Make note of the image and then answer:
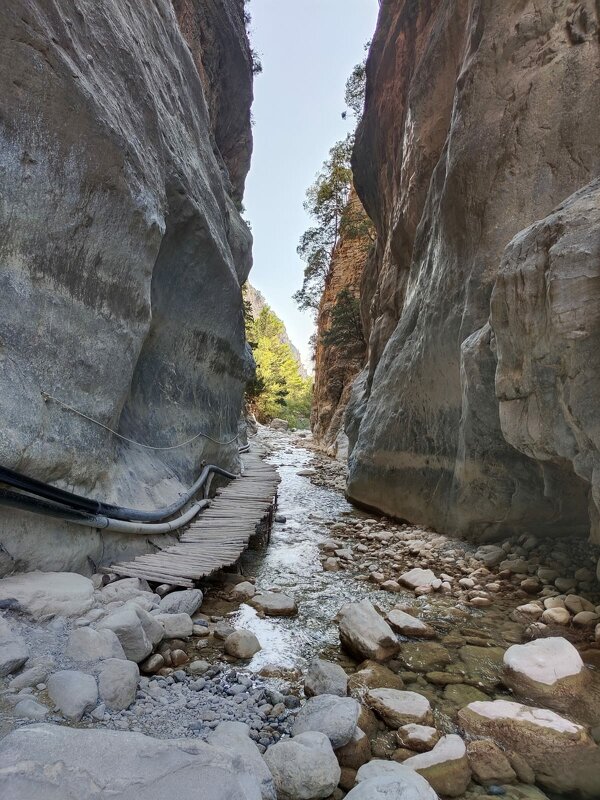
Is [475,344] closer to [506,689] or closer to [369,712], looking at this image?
[506,689]

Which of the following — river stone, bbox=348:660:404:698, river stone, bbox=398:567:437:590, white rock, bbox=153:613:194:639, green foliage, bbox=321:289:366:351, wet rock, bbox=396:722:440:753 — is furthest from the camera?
green foliage, bbox=321:289:366:351

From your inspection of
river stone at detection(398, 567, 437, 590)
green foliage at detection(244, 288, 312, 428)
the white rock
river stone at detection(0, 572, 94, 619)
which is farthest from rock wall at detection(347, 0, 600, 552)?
green foliage at detection(244, 288, 312, 428)

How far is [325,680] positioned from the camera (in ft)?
10.3

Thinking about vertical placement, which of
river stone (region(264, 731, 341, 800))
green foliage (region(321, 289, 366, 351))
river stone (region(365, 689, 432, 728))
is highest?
green foliage (region(321, 289, 366, 351))

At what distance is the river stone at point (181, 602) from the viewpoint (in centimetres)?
409

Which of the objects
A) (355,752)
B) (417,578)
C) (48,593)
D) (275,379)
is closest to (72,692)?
(48,593)

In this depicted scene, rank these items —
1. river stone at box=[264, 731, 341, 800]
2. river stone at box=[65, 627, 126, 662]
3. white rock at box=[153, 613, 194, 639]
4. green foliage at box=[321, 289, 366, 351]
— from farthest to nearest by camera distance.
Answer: green foliage at box=[321, 289, 366, 351] → white rock at box=[153, 613, 194, 639] → river stone at box=[65, 627, 126, 662] → river stone at box=[264, 731, 341, 800]

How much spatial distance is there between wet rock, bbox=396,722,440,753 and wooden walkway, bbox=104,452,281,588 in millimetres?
2484

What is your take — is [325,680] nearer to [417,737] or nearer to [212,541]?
[417,737]

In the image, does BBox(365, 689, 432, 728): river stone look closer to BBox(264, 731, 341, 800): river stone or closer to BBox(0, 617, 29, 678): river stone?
BBox(264, 731, 341, 800): river stone

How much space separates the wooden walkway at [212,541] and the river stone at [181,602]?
114 millimetres

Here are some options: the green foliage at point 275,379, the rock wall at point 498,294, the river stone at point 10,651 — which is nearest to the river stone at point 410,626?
Result: the rock wall at point 498,294

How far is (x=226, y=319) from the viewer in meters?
10.5

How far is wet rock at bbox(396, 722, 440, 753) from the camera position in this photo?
2604 mm
